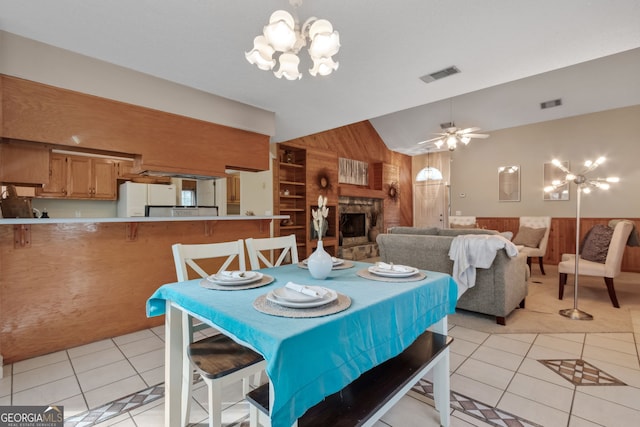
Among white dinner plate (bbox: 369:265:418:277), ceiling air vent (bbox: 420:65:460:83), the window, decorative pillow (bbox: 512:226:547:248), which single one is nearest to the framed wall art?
the window

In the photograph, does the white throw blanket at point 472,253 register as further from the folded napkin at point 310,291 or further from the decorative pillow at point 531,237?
the decorative pillow at point 531,237

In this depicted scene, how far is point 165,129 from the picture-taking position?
301cm

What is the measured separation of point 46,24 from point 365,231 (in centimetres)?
655

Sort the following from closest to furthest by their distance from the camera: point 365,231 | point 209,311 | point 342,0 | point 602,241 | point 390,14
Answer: point 209,311, point 342,0, point 390,14, point 602,241, point 365,231

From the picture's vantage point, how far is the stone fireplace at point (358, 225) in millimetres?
6887

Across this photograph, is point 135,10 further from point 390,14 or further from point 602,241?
point 602,241

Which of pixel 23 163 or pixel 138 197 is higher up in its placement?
pixel 23 163

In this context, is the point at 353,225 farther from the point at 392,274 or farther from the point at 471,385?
the point at 392,274

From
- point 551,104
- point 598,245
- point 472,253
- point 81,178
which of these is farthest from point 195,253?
point 551,104

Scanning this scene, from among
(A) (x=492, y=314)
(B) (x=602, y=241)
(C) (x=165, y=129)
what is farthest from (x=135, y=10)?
(B) (x=602, y=241)

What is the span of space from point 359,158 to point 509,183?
11.1 ft

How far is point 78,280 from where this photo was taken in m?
2.51

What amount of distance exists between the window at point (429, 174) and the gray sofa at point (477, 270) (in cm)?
496

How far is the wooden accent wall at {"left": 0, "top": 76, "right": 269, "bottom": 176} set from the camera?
2266mm
